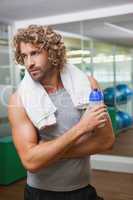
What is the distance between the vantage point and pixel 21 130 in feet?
3.03

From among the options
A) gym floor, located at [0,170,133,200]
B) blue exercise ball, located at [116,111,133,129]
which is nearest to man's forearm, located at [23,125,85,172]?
gym floor, located at [0,170,133,200]

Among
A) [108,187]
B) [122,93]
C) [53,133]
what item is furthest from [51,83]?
[122,93]

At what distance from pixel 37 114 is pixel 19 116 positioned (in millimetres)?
63

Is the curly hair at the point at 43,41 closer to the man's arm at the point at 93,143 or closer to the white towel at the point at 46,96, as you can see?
the white towel at the point at 46,96

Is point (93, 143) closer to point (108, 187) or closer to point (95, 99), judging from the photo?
point (95, 99)

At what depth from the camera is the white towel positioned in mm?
921

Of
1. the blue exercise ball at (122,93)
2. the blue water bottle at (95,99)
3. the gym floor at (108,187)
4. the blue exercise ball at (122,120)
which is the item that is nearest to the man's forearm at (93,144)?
the blue water bottle at (95,99)

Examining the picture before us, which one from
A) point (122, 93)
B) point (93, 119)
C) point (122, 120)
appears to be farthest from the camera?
point (122, 93)

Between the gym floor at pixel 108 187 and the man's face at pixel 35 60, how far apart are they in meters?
2.24

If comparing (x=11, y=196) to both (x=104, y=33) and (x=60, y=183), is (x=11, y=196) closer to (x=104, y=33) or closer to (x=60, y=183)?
(x=60, y=183)

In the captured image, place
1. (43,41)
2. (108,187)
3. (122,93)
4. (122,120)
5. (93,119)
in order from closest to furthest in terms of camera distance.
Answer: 1. (93,119)
2. (43,41)
3. (108,187)
4. (122,120)
5. (122,93)

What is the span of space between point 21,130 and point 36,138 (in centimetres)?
5

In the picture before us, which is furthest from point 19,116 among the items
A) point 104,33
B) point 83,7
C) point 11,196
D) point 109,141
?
point 104,33

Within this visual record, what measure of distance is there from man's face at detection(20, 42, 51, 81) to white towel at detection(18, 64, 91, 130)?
0.04m
